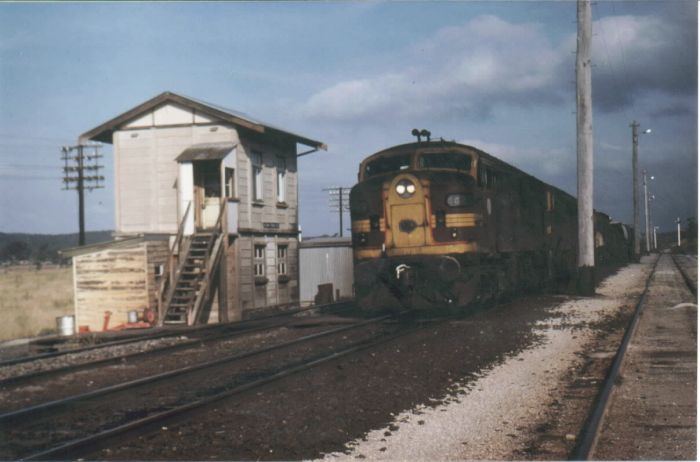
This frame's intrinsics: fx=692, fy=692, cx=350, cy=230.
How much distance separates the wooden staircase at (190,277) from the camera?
17047mm

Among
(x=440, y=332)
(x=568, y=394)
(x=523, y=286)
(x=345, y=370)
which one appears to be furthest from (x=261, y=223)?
(x=568, y=394)

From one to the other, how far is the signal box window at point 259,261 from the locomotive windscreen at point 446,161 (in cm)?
831

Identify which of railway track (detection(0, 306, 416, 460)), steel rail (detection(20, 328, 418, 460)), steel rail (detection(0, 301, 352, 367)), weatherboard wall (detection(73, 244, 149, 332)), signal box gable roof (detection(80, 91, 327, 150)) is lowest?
steel rail (detection(0, 301, 352, 367))

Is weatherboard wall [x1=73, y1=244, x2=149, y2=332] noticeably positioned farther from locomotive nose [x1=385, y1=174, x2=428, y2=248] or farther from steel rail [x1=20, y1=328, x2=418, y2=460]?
steel rail [x1=20, y1=328, x2=418, y2=460]

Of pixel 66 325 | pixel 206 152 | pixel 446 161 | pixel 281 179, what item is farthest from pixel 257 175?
pixel 446 161

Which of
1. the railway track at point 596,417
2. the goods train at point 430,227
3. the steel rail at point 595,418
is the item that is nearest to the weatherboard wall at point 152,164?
the goods train at point 430,227

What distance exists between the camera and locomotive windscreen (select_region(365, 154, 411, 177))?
13906 mm

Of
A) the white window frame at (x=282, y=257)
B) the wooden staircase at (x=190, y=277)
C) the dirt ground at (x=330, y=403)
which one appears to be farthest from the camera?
the white window frame at (x=282, y=257)

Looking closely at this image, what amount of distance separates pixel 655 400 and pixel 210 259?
41.9 feet

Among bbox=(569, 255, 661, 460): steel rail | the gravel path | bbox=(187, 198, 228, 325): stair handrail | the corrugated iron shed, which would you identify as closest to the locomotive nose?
the gravel path

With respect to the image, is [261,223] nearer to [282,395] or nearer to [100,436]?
[282,395]

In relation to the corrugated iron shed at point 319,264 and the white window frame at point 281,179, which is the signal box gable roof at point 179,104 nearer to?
the white window frame at point 281,179

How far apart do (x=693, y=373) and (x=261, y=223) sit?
1446 cm

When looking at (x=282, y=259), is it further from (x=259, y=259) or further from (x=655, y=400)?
→ (x=655, y=400)
